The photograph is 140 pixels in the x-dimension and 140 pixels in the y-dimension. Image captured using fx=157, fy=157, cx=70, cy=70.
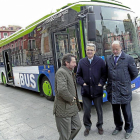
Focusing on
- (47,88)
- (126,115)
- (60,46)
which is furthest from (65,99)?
(47,88)

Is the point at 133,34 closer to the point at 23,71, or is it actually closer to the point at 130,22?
the point at 130,22

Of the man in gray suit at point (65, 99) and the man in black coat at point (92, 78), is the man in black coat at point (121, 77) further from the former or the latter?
the man in gray suit at point (65, 99)

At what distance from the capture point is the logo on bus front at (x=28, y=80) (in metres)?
6.80

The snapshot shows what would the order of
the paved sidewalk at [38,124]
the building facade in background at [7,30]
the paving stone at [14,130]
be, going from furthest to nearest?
the building facade in background at [7,30] → the paving stone at [14,130] → the paved sidewalk at [38,124]

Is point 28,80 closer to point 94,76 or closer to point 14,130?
point 14,130

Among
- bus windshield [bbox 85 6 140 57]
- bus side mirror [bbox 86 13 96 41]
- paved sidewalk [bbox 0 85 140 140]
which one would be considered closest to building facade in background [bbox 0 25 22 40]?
paved sidewalk [bbox 0 85 140 140]

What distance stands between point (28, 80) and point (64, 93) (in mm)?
5286

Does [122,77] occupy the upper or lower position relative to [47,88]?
upper

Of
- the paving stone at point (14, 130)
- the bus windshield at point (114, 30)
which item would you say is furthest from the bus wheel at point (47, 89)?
the bus windshield at point (114, 30)

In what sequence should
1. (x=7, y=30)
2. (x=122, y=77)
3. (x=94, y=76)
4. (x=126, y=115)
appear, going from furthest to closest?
Result: (x=7, y=30), (x=94, y=76), (x=126, y=115), (x=122, y=77)

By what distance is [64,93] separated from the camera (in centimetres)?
234

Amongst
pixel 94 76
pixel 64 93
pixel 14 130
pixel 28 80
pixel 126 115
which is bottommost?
pixel 14 130

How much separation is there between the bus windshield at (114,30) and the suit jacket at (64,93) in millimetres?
1944

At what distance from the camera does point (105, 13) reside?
4355 millimetres
